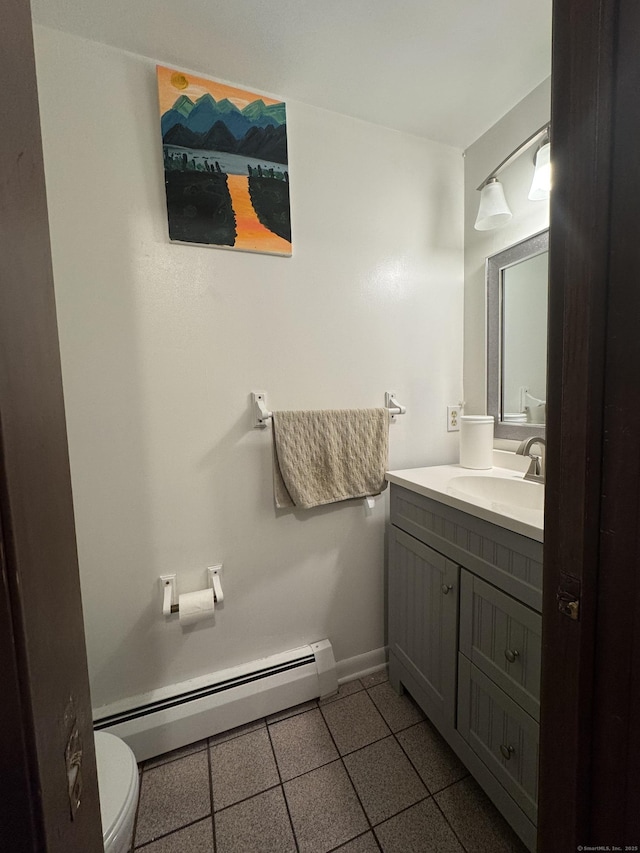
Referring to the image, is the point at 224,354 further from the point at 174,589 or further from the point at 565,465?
the point at 565,465

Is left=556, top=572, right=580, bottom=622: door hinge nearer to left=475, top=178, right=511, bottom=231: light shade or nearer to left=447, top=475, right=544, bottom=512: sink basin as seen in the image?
left=447, top=475, right=544, bottom=512: sink basin

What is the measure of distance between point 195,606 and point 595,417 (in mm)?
1219

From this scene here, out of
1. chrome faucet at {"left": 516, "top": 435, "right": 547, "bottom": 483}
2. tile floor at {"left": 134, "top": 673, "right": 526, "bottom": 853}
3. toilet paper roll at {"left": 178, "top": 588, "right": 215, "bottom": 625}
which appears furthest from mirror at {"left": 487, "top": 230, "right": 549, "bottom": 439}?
toilet paper roll at {"left": 178, "top": 588, "right": 215, "bottom": 625}

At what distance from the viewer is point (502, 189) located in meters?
1.27

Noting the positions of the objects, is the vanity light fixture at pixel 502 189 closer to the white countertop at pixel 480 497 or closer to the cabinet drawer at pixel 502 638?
the white countertop at pixel 480 497

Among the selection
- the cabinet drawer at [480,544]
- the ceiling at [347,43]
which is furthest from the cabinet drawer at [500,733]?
the ceiling at [347,43]

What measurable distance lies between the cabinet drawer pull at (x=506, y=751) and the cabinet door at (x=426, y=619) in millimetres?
171

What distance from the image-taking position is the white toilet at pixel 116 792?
27.2 inches

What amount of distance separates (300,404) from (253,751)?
1.26m

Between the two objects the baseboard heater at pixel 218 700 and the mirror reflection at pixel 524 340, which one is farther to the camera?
the mirror reflection at pixel 524 340

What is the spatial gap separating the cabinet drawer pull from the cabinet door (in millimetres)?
171

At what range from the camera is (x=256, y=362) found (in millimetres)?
1211

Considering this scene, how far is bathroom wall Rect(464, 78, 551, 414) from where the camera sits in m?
1.20

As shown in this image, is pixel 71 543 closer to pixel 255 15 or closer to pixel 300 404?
pixel 300 404
